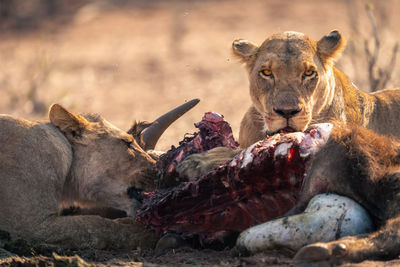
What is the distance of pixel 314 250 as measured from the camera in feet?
10.4

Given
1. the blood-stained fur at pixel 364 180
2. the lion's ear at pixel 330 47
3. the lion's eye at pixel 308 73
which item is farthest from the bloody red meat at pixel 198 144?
the lion's ear at pixel 330 47

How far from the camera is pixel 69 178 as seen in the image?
16.1ft

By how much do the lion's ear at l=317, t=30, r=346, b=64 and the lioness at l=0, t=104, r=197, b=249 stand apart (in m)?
1.66

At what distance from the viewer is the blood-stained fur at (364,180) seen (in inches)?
135

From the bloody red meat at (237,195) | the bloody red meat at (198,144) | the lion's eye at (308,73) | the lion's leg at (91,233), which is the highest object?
the lion's eye at (308,73)

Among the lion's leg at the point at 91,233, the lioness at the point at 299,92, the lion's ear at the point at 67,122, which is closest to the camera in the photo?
the lion's leg at the point at 91,233

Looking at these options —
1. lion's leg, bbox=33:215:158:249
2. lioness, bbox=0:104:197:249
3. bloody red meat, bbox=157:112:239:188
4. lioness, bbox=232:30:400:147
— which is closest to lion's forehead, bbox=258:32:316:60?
lioness, bbox=232:30:400:147

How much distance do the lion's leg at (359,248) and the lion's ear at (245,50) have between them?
2792mm

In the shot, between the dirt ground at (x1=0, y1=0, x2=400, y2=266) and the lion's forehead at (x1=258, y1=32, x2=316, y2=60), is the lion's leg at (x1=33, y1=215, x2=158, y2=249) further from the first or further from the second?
the lion's forehead at (x1=258, y1=32, x2=316, y2=60)

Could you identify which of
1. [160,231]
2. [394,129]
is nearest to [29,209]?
[160,231]

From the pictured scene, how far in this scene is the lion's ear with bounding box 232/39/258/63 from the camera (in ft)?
19.8

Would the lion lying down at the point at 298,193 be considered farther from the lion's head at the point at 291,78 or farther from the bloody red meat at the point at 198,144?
the lion's head at the point at 291,78

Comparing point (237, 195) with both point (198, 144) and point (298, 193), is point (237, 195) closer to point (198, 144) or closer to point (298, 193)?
point (298, 193)

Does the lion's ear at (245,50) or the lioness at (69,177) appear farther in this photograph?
the lion's ear at (245,50)
